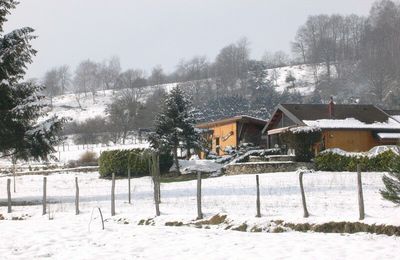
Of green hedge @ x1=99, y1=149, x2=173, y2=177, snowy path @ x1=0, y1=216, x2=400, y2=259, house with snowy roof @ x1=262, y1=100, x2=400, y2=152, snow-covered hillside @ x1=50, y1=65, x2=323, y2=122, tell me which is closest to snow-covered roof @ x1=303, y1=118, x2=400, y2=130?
house with snowy roof @ x1=262, y1=100, x2=400, y2=152

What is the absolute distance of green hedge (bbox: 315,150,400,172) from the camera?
2956 cm

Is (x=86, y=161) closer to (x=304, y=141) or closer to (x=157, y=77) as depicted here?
(x=304, y=141)

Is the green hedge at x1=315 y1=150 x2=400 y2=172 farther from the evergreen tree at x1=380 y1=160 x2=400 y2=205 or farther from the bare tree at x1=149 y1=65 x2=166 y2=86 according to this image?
the bare tree at x1=149 y1=65 x2=166 y2=86

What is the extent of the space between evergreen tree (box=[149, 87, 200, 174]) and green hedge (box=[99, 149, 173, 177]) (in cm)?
97

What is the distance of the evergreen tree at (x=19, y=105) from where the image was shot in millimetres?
25094

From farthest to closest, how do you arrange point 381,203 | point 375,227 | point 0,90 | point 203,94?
point 203,94 < point 0,90 < point 381,203 < point 375,227

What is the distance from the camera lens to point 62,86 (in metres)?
160

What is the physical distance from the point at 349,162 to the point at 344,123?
10462mm

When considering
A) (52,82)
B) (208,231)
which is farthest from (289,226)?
(52,82)

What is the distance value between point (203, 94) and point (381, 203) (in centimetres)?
10149

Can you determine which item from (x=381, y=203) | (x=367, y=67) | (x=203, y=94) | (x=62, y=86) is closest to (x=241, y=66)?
(x=203, y=94)

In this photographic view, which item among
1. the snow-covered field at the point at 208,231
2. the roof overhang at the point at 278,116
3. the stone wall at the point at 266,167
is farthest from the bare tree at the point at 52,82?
the snow-covered field at the point at 208,231

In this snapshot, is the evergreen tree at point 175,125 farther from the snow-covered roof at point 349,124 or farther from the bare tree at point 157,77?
the bare tree at point 157,77

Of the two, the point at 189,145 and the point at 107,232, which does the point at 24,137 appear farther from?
the point at 189,145
